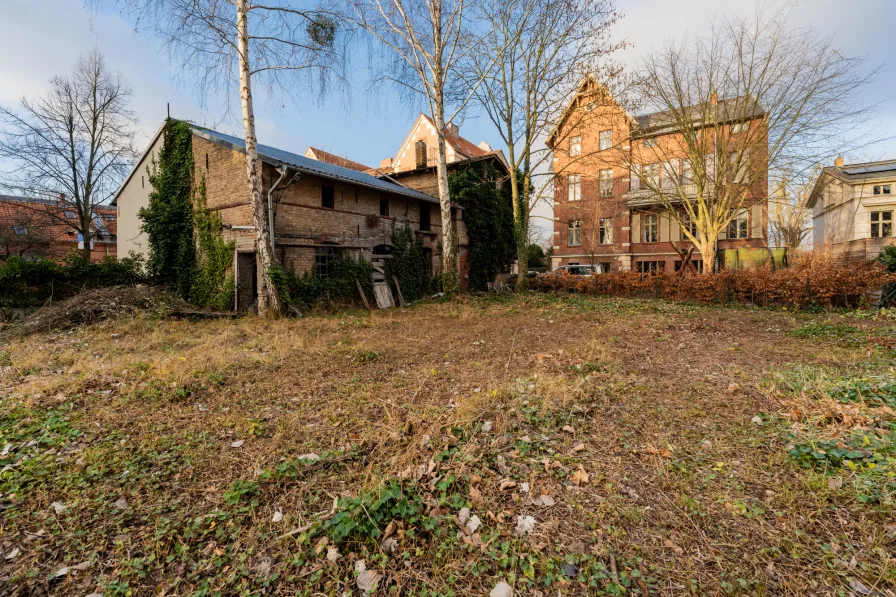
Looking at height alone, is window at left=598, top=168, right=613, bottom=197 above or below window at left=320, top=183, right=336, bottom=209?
above

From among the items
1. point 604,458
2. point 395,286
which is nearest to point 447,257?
point 395,286

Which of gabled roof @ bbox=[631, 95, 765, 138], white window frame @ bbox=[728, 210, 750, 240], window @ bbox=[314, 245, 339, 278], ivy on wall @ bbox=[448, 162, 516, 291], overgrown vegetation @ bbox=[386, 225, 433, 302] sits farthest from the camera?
white window frame @ bbox=[728, 210, 750, 240]

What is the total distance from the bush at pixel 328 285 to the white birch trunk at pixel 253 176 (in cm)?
26

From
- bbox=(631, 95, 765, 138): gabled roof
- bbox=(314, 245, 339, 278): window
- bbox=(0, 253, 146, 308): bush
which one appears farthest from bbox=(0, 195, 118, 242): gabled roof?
bbox=(631, 95, 765, 138): gabled roof

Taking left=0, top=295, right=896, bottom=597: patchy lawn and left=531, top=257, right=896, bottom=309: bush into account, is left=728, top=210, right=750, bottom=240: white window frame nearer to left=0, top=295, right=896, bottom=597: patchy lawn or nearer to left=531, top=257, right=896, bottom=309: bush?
left=531, top=257, right=896, bottom=309: bush

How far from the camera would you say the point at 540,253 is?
110 ft

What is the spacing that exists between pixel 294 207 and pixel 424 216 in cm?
653

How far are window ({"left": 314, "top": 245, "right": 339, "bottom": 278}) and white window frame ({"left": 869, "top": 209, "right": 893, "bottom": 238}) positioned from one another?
30.2 m

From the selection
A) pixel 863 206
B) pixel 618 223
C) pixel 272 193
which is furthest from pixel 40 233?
pixel 863 206

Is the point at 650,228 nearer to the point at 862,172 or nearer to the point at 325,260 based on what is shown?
the point at 862,172

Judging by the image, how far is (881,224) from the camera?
22.1m

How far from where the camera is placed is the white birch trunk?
9430mm

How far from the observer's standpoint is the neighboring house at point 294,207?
11539 millimetres

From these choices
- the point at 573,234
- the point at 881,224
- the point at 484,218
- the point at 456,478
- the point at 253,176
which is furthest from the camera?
the point at 573,234
